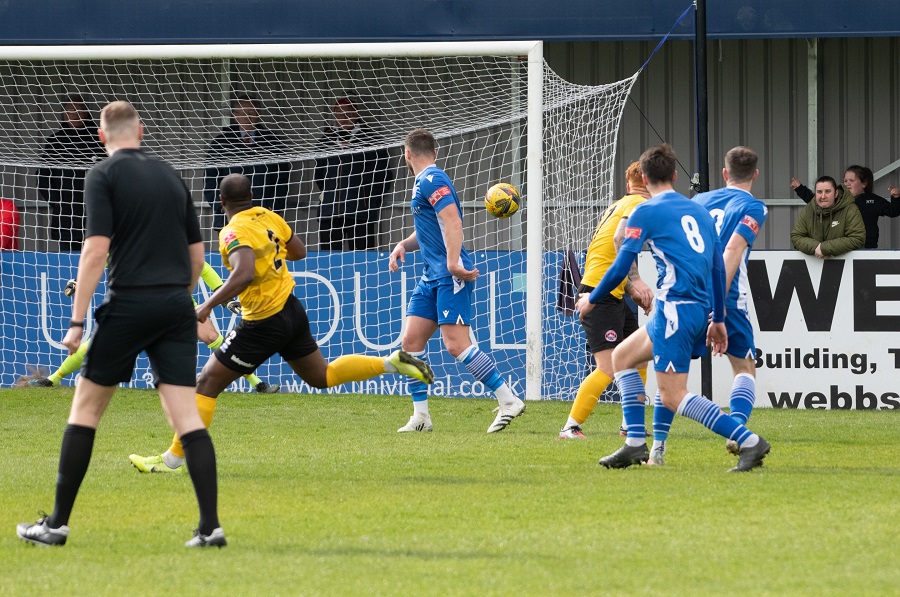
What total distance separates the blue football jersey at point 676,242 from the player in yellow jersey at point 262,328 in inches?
60.3

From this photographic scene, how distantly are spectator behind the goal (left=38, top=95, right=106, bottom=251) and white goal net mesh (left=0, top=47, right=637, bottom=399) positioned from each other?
24 millimetres

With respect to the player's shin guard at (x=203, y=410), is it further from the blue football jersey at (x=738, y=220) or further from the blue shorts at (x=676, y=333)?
the blue football jersey at (x=738, y=220)

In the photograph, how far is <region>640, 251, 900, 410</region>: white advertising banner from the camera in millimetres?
12922

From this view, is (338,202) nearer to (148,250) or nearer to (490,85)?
(490,85)

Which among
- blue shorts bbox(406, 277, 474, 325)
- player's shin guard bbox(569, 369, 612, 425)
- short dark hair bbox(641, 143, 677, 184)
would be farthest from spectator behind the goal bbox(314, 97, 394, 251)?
short dark hair bbox(641, 143, 677, 184)

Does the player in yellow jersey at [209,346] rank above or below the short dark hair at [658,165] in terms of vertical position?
below

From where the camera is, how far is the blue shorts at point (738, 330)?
8414 mm

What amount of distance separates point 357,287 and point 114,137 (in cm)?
839

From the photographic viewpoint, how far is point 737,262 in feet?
27.2

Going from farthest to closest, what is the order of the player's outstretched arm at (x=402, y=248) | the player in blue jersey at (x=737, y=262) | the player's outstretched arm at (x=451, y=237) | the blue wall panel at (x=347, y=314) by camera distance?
the blue wall panel at (x=347, y=314) < the player's outstretched arm at (x=402, y=248) < the player's outstretched arm at (x=451, y=237) < the player in blue jersey at (x=737, y=262)

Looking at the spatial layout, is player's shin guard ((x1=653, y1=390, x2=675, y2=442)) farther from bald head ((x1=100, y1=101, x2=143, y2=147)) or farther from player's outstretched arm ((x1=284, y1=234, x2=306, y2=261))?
bald head ((x1=100, y1=101, x2=143, y2=147))

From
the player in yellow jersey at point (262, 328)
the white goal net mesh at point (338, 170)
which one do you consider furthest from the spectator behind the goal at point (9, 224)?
the player in yellow jersey at point (262, 328)

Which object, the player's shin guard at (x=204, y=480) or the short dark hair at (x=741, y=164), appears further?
the short dark hair at (x=741, y=164)

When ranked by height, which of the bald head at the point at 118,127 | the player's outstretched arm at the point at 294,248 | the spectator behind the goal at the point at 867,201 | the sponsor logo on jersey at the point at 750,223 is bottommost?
the player's outstretched arm at the point at 294,248
